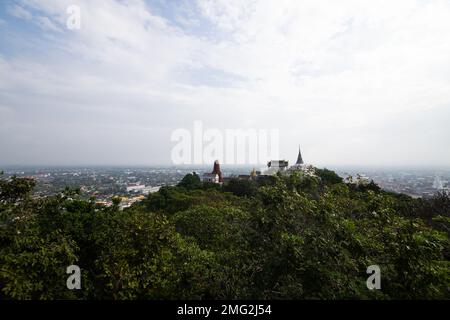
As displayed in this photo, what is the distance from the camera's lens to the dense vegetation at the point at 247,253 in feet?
17.0

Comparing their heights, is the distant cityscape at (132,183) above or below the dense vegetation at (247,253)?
below

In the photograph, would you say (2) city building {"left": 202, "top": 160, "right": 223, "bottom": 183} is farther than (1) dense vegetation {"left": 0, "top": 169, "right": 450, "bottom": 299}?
Yes

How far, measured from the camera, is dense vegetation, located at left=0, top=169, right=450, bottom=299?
5176mm

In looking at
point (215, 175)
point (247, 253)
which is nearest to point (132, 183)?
point (215, 175)

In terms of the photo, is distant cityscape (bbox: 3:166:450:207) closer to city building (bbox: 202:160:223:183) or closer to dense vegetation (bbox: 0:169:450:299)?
dense vegetation (bbox: 0:169:450:299)

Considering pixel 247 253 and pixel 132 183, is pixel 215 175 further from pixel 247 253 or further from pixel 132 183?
pixel 247 253

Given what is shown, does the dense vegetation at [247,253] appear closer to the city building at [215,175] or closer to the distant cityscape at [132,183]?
the distant cityscape at [132,183]

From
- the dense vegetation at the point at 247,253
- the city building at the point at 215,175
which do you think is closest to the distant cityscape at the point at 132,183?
the dense vegetation at the point at 247,253

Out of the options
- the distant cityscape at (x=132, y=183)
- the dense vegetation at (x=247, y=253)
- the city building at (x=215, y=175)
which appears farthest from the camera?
the city building at (x=215, y=175)

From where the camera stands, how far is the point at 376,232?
655 centimetres

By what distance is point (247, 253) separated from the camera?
681 centimetres

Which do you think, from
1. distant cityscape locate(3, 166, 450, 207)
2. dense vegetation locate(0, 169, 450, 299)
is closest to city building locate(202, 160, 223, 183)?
distant cityscape locate(3, 166, 450, 207)
